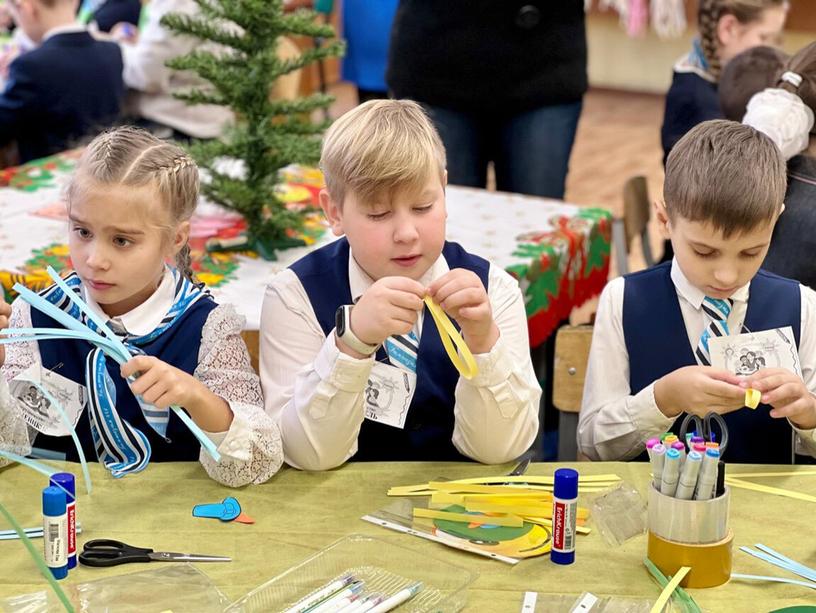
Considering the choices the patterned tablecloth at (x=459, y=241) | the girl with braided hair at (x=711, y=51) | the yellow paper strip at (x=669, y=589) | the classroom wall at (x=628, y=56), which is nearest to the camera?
the yellow paper strip at (x=669, y=589)

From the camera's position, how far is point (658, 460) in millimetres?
1547

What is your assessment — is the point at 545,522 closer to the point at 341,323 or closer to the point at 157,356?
the point at 341,323

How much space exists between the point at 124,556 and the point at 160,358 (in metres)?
0.52

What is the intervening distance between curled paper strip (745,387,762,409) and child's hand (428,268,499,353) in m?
0.39

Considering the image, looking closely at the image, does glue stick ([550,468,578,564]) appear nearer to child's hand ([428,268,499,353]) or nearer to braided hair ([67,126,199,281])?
child's hand ([428,268,499,353])

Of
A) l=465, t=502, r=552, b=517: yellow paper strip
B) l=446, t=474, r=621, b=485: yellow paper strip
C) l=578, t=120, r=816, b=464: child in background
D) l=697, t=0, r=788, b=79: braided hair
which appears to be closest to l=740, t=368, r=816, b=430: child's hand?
l=578, t=120, r=816, b=464: child in background

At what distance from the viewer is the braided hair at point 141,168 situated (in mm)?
1966

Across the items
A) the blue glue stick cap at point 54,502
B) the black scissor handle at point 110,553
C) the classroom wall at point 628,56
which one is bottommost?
the classroom wall at point 628,56

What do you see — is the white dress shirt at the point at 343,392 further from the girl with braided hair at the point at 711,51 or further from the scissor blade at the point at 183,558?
the girl with braided hair at the point at 711,51

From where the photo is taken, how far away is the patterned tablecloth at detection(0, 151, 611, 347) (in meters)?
2.89

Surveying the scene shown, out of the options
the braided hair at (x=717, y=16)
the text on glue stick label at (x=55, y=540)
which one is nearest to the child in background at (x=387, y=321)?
the text on glue stick label at (x=55, y=540)

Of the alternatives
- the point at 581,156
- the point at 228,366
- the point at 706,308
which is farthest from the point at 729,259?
the point at 581,156

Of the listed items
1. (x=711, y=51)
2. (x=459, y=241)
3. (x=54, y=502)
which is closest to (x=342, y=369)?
(x=54, y=502)

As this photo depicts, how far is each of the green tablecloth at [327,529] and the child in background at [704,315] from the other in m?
0.14
